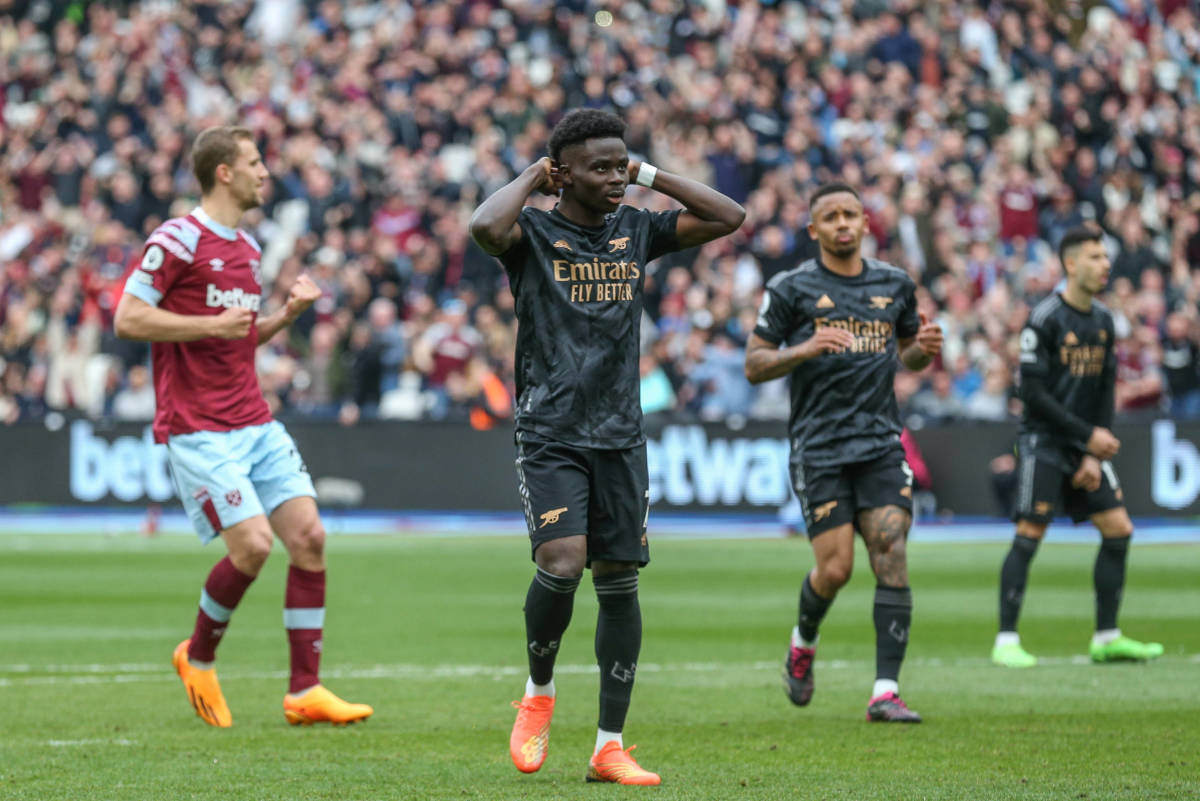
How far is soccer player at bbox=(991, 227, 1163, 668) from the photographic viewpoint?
1023 centimetres

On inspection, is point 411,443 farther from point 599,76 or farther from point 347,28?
point 347,28

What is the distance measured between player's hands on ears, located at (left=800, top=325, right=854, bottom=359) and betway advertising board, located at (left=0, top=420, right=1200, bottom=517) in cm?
1317

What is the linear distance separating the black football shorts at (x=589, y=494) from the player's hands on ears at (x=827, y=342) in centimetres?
175

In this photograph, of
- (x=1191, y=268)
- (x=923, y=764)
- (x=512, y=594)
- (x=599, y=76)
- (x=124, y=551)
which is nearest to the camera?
(x=923, y=764)

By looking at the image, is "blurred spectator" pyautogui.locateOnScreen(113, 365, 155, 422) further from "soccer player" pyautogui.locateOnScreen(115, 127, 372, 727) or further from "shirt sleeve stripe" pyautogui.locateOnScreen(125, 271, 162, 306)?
"shirt sleeve stripe" pyautogui.locateOnScreen(125, 271, 162, 306)

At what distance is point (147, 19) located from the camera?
2950cm

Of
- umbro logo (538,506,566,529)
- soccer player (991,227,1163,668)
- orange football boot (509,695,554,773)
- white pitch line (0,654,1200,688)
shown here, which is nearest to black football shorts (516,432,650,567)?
umbro logo (538,506,566,529)

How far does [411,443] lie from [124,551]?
14.7 ft

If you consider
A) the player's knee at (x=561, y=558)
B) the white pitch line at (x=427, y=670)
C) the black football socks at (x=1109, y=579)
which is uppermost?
the player's knee at (x=561, y=558)

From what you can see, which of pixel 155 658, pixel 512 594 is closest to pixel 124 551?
pixel 512 594

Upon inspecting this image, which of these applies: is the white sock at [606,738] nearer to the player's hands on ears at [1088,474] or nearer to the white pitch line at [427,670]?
the white pitch line at [427,670]

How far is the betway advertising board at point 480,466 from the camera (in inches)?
802

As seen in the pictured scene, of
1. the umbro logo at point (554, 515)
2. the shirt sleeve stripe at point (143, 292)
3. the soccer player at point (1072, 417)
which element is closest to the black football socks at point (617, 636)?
the umbro logo at point (554, 515)

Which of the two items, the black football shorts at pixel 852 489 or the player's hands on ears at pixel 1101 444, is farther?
the player's hands on ears at pixel 1101 444
